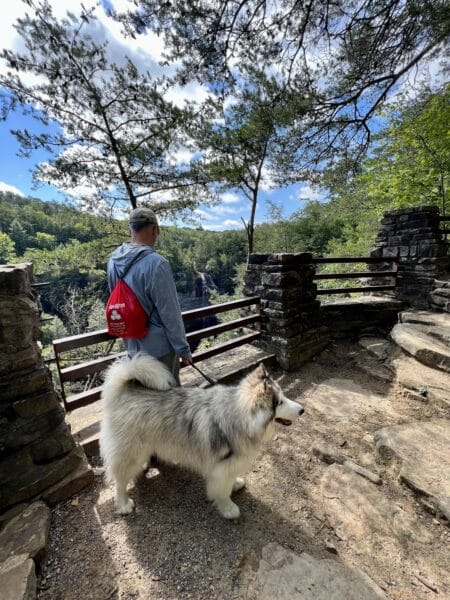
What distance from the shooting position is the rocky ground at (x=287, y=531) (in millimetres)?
1451

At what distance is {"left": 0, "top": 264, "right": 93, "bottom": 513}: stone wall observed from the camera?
166 centimetres

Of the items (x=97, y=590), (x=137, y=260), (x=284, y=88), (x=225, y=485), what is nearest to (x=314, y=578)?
(x=225, y=485)

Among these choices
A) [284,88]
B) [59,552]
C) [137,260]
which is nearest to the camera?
[59,552]

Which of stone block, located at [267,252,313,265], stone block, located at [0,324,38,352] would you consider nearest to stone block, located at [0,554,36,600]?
stone block, located at [0,324,38,352]

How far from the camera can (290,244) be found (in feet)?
75.8

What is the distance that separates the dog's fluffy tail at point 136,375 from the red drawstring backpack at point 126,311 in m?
0.22

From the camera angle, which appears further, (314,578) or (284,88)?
(284,88)

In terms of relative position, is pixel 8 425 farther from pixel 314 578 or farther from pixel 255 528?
pixel 314 578

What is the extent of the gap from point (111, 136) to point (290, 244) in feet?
60.8

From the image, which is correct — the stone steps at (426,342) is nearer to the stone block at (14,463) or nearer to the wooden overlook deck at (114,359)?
the wooden overlook deck at (114,359)

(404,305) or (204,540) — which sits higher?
(404,305)

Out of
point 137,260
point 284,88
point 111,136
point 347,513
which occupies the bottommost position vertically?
point 347,513

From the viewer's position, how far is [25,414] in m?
1.75

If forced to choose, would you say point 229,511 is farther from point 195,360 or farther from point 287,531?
point 195,360
